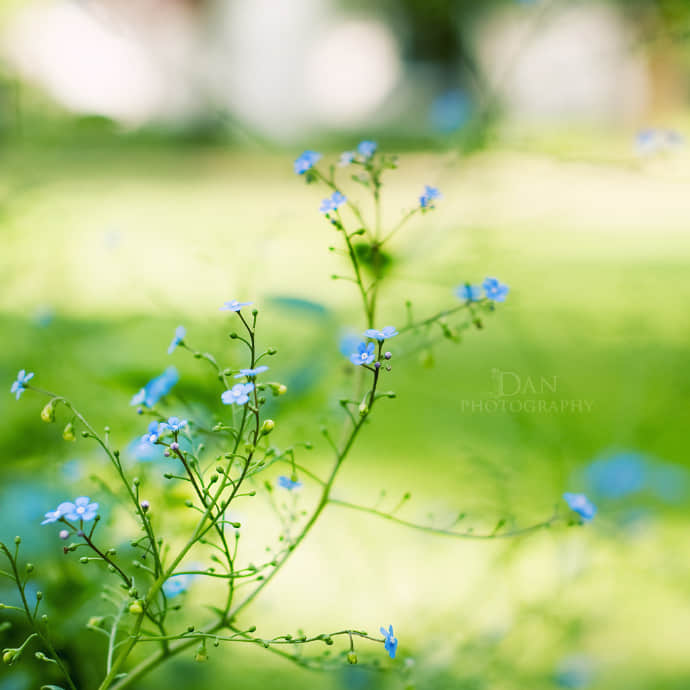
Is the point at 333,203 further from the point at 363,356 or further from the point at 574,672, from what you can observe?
the point at 574,672

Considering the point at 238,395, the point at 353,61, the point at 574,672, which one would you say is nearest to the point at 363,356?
the point at 238,395

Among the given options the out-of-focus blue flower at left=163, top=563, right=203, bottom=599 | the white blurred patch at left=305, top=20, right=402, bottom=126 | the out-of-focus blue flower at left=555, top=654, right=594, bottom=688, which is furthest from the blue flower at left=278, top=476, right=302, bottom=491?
the white blurred patch at left=305, top=20, right=402, bottom=126

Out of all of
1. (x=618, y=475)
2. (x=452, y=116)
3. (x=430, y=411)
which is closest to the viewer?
(x=618, y=475)

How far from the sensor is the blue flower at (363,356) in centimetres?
68

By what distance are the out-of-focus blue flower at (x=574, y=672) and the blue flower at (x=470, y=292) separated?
0.98 m

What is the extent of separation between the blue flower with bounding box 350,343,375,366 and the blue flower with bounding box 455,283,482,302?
143mm

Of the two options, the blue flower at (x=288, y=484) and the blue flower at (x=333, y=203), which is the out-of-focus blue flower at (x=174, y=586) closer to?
the blue flower at (x=288, y=484)

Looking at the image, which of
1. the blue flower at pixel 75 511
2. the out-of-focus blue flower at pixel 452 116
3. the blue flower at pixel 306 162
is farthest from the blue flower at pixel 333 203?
the out-of-focus blue flower at pixel 452 116

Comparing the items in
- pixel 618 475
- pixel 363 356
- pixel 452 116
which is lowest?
pixel 363 356

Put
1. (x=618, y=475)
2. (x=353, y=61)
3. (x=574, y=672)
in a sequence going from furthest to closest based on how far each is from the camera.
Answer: (x=353, y=61), (x=618, y=475), (x=574, y=672)

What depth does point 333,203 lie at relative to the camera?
2.59ft

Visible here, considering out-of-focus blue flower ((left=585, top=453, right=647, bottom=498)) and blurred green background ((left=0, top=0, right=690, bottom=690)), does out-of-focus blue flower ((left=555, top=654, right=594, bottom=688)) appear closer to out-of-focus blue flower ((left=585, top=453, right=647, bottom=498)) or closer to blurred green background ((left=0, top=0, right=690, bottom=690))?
blurred green background ((left=0, top=0, right=690, bottom=690))

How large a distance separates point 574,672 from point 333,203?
1.21 meters

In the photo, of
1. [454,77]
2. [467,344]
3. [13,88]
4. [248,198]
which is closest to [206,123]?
[454,77]
